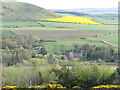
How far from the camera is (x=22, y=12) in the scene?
34.4 meters

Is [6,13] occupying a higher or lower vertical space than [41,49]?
higher

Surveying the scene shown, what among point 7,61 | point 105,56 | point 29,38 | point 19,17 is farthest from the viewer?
point 19,17

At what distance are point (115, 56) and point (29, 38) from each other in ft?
23.2

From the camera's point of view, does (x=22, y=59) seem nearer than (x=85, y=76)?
No

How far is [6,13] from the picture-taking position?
1252 inches

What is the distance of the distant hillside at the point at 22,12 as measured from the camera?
3105 centimetres

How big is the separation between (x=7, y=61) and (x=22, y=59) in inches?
37.9

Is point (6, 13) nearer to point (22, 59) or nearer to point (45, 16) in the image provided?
point (45, 16)

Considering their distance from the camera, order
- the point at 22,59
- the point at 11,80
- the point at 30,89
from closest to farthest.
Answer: the point at 30,89
the point at 11,80
the point at 22,59

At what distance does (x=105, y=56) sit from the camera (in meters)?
12.3

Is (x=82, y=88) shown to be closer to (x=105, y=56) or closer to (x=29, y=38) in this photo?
(x=105, y=56)

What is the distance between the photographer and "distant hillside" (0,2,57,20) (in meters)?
31.0

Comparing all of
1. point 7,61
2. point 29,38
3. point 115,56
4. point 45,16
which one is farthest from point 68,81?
point 45,16

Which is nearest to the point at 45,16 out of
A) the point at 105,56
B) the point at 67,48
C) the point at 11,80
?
the point at 67,48
